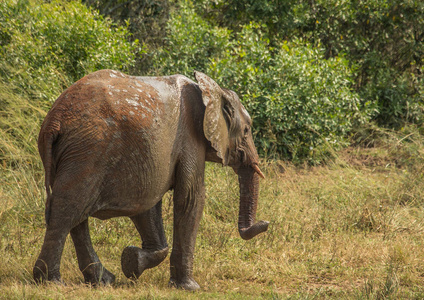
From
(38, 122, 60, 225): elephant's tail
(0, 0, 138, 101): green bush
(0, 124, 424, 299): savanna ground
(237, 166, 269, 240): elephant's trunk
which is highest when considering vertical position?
(0, 0, 138, 101): green bush

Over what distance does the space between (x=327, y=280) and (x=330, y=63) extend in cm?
536

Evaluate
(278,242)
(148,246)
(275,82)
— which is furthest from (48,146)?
(275,82)

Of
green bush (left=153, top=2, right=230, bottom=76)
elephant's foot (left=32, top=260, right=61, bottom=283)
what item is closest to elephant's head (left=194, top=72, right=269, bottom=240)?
elephant's foot (left=32, top=260, right=61, bottom=283)

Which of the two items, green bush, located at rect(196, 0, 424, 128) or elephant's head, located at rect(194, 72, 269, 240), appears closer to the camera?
elephant's head, located at rect(194, 72, 269, 240)

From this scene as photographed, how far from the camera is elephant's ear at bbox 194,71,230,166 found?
5.00 meters

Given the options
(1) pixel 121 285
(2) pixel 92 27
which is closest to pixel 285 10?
(2) pixel 92 27

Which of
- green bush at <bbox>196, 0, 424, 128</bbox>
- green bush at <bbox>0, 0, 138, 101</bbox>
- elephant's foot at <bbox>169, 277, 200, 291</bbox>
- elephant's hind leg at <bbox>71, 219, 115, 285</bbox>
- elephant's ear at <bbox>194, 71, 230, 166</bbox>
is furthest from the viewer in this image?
green bush at <bbox>196, 0, 424, 128</bbox>

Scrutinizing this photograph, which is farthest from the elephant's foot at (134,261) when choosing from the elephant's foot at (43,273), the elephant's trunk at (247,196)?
the elephant's trunk at (247,196)

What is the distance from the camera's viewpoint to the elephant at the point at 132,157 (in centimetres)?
438

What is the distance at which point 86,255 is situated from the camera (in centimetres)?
484

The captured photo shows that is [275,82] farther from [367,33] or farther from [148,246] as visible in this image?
[148,246]

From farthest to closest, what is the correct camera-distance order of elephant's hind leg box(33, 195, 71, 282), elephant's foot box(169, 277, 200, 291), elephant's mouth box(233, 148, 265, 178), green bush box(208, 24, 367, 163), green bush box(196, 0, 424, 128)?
1. green bush box(196, 0, 424, 128)
2. green bush box(208, 24, 367, 163)
3. elephant's mouth box(233, 148, 265, 178)
4. elephant's foot box(169, 277, 200, 291)
5. elephant's hind leg box(33, 195, 71, 282)

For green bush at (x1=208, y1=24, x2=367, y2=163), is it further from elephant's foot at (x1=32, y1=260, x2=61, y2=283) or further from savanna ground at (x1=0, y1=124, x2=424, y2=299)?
elephant's foot at (x1=32, y1=260, x2=61, y2=283)

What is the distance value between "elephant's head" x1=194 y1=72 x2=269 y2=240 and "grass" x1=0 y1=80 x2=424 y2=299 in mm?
659
